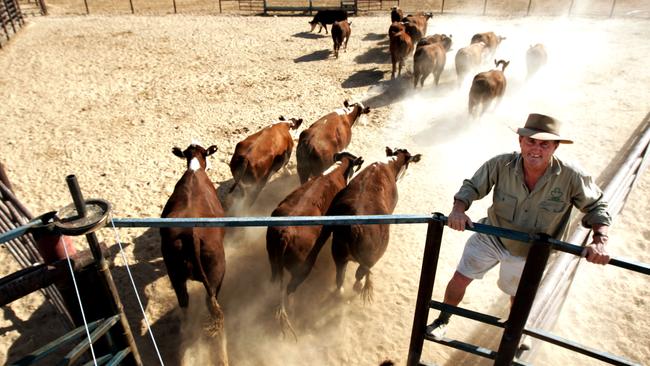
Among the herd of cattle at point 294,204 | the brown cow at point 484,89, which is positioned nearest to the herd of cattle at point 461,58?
the brown cow at point 484,89

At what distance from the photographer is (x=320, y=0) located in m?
24.7

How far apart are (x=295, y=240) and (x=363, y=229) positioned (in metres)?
0.83

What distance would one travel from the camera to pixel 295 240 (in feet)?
15.6

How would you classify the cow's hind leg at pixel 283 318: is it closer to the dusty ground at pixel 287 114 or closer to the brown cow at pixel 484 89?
the dusty ground at pixel 287 114

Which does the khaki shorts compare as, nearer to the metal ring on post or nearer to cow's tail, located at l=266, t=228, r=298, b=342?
cow's tail, located at l=266, t=228, r=298, b=342

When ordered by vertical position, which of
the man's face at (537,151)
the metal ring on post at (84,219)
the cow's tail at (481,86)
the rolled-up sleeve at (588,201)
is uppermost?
the man's face at (537,151)

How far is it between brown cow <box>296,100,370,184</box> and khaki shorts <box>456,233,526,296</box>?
3910mm

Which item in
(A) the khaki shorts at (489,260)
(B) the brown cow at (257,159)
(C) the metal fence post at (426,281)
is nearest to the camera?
(C) the metal fence post at (426,281)

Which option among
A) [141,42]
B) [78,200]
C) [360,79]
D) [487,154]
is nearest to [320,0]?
[141,42]

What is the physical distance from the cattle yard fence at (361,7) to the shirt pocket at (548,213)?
20.1 meters

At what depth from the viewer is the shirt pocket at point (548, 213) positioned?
306 cm

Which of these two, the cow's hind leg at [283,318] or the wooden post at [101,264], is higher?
the wooden post at [101,264]

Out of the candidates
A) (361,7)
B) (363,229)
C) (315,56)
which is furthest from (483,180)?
(361,7)

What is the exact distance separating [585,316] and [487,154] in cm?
456
